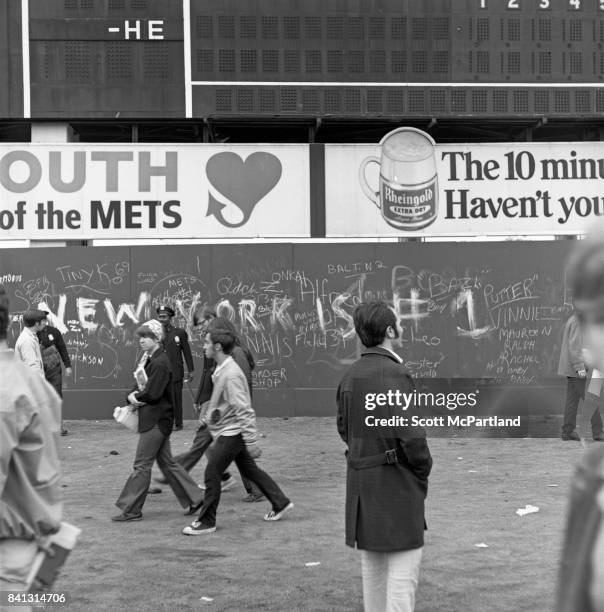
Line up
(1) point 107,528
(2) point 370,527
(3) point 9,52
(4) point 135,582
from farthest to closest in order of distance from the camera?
(3) point 9,52, (1) point 107,528, (4) point 135,582, (2) point 370,527

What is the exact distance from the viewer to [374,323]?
4.99 metres

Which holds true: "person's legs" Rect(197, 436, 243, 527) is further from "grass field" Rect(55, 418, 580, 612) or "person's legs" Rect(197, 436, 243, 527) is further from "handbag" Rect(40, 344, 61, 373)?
"handbag" Rect(40, 344, 61, 373)

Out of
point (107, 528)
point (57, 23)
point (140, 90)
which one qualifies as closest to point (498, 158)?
point (140, 90)

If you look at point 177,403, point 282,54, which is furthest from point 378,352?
point 282,54

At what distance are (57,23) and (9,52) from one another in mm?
854

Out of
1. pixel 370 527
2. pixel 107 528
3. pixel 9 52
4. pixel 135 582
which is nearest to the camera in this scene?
pixel 370 527

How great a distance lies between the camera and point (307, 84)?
1566 centimetres

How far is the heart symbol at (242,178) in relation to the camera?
1695 centimetres

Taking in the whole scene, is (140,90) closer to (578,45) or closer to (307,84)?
(307,84)

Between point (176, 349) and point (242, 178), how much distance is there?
3.59m

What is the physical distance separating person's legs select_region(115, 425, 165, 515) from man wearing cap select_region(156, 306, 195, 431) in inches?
226

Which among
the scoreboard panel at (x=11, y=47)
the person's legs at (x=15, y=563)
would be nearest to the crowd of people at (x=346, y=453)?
the person's legs at (x=15, y=563)

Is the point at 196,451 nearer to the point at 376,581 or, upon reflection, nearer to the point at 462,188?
the point at 376,581

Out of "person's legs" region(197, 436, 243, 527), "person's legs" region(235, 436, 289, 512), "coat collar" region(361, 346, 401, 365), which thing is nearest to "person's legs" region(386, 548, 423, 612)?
"coat collar" region(361, 346, 401, 365)
